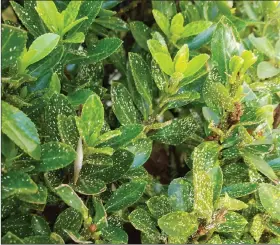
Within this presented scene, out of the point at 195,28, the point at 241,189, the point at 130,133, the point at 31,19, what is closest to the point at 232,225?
the point at 241,189

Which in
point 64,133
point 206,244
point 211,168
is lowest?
point 206,244

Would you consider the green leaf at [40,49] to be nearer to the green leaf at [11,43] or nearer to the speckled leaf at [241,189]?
the green leaf at [11,43]

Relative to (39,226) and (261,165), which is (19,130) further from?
(261,165)

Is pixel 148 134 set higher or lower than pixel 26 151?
lower

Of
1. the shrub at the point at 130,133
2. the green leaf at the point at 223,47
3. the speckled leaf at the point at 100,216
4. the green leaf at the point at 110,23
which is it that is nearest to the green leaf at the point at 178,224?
the shrub at the point at 130,133

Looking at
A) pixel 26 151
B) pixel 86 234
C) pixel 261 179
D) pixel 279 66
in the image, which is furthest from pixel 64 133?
pixel 279 66

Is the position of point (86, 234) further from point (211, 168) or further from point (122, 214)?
point (211, 168)

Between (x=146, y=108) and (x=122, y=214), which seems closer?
(x=122, y=214)
